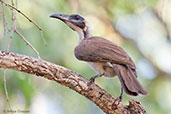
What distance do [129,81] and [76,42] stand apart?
2629mm

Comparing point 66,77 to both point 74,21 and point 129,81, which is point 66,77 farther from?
point 74,21

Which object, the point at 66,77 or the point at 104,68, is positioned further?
the point at 104,68

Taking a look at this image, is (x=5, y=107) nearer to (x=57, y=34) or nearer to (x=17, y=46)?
(x=17, y=46)

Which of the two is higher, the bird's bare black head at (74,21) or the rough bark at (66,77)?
the bird's bare black head at (74,21)

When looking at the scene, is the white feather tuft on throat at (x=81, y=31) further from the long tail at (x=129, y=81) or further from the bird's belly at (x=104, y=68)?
the long tail at (x=129, y=81)

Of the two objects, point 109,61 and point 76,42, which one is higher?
point 76,42

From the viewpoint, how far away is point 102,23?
Answer: 27.5 feet

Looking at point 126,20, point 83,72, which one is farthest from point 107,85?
point 126,20

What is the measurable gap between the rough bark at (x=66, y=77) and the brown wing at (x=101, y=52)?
57cm

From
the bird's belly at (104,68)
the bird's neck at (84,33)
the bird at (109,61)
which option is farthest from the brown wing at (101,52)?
the bird's neck at (84,33)

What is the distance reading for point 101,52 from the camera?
4.73 metres

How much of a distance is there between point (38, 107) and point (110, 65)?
4237 millimetres

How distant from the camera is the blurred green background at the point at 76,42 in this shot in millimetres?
5469

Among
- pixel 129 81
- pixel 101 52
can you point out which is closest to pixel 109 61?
pixel 101 52
